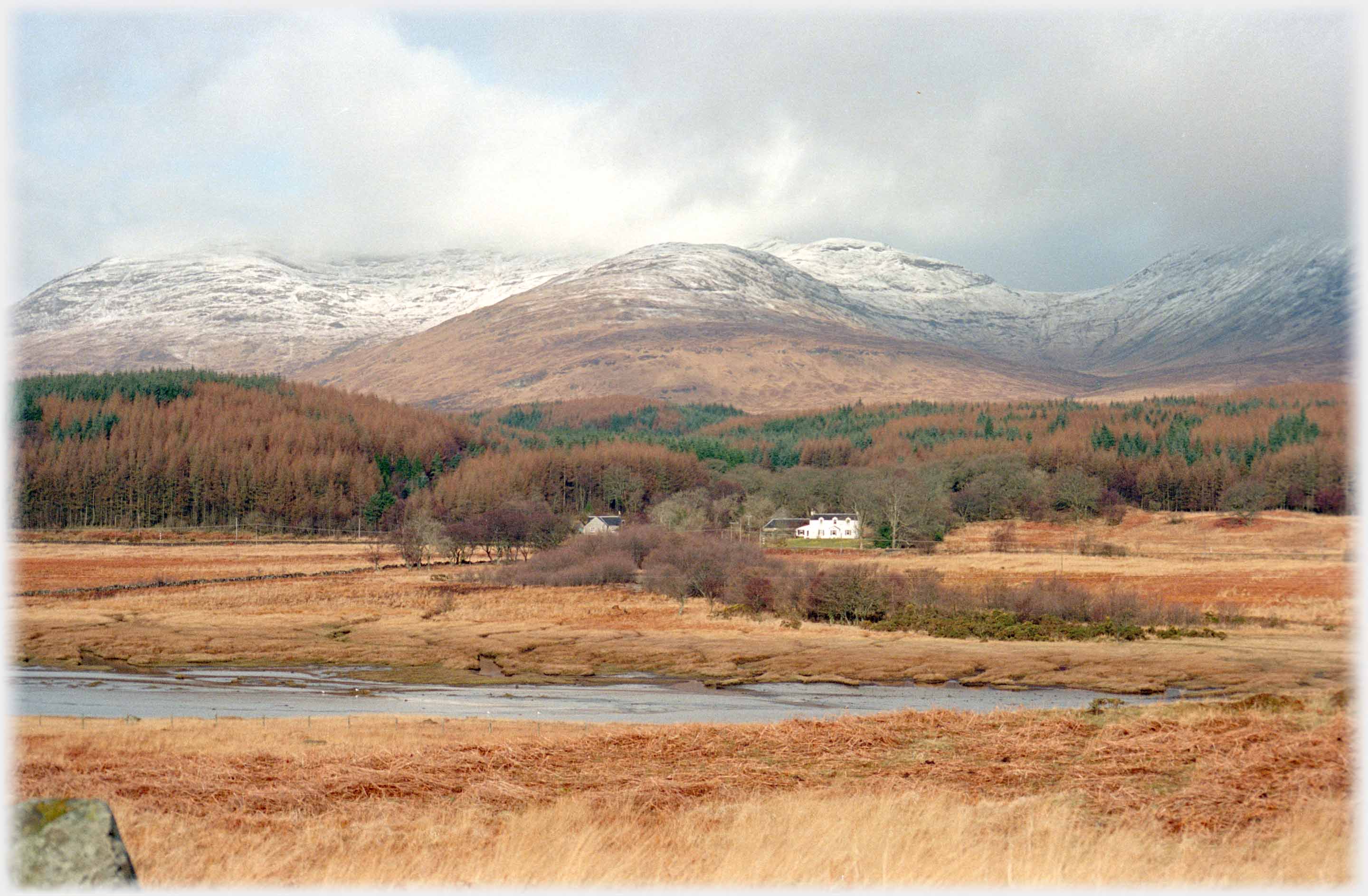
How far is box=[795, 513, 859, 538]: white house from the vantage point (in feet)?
398

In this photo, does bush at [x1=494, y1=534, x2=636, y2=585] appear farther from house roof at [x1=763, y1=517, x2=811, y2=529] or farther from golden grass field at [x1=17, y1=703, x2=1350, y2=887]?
golden grass field at [x1=17, y1=703, x2=1350, y2=887]

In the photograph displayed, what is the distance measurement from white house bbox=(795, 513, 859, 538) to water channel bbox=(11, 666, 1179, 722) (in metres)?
79.3

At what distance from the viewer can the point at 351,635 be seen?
5369 centimetres

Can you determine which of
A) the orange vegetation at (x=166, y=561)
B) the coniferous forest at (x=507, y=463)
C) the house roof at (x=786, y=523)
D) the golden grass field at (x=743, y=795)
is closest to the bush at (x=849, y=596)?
the golden grass field at (x=743, y=795)

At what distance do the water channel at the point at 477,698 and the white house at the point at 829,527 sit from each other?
79342 mm

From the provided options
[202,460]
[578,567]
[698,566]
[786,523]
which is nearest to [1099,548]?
[698,566]

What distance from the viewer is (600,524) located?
121312 millimetres

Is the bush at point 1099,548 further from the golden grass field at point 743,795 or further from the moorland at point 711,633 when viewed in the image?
the golden grass field at point 743,795

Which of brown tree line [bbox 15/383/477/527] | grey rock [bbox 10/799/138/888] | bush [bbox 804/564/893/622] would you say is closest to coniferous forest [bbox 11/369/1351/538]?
brown tree line [bbox 15/383/477/527]

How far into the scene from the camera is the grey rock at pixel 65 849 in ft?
25.4

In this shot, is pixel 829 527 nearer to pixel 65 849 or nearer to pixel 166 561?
pixel 166 561

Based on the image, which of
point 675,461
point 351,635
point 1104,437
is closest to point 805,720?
point 351,635

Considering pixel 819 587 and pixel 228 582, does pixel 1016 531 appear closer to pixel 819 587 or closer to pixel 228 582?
pixel 819 587

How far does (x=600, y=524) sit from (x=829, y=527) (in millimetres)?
27202
